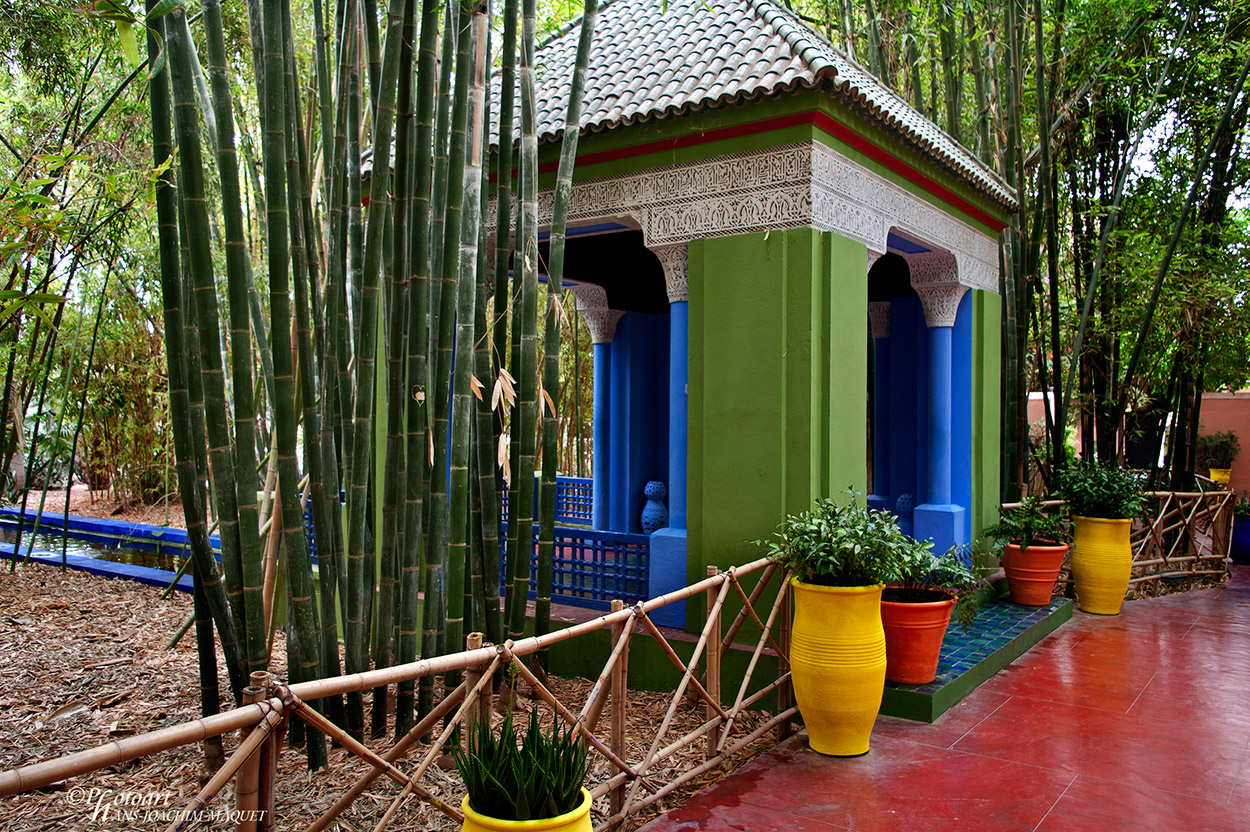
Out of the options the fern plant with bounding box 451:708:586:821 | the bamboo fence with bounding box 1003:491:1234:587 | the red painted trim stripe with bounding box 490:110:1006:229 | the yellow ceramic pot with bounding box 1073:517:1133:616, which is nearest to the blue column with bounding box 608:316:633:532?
the red painted trim stripe with bounding box 490:110:1006:229

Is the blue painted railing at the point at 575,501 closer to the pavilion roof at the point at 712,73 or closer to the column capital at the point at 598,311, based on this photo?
the column capital at the point at 598,311

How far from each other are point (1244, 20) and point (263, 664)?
376 inches

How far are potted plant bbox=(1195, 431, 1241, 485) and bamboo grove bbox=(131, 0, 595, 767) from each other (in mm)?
16571

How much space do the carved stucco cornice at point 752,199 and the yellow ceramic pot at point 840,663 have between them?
200cm

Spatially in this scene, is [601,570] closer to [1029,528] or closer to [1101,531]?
[1029,528]

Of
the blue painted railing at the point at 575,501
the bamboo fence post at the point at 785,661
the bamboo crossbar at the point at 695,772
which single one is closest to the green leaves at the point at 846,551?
the bamboo fence post at the point at 785,661

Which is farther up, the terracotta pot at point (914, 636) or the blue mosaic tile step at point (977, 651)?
the terracotta pot at point (914, 636)

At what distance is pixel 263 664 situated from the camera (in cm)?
321

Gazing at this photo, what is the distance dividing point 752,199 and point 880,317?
3.77 metres

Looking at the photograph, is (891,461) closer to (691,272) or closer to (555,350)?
(691,272)

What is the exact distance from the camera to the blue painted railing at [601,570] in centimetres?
530

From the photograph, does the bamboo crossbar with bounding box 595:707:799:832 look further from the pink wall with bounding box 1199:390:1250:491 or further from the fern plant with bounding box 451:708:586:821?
the pink wall with bounding box 1199:390:1250:491

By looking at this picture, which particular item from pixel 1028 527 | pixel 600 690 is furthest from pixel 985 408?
pixel 600 690

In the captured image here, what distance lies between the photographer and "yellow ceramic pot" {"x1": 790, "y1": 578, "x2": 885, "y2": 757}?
387 cm
